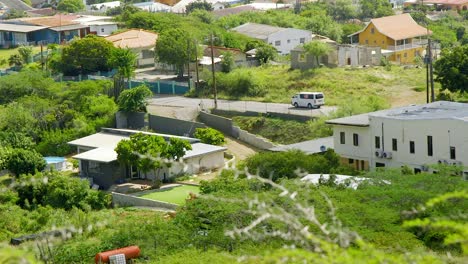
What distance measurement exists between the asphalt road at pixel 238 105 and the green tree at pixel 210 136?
2.40m

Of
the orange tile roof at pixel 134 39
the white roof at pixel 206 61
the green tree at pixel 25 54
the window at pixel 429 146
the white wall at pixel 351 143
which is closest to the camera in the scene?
the window at pixel 429 146

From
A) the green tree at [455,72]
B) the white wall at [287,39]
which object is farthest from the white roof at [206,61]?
the green tree at [455,72]

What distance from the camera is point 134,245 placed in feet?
54.9

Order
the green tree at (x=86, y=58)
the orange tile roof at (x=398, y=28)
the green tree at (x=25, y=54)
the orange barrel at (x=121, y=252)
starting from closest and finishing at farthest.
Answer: the orange barrel at (x=121, y=252)
the green tree at (x=86, y=58)
the green tree at (x=25, y=54)
the orange tile roof at (x=398, y=28)

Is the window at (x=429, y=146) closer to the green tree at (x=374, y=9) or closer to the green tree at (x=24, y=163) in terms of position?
the green tree at (x=24, y=163)

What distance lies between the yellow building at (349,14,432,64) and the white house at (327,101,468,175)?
16116 mm

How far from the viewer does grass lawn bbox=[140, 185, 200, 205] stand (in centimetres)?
2247

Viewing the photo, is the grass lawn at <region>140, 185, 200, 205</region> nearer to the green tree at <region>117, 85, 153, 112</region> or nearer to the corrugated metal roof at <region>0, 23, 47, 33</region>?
the green tree at <region>117, 85, 153, 112</region>

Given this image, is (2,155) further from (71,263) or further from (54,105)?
(71,263)

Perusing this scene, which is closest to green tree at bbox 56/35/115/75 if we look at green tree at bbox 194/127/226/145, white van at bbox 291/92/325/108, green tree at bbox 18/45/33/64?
green tree at bbox 18/45/33/64

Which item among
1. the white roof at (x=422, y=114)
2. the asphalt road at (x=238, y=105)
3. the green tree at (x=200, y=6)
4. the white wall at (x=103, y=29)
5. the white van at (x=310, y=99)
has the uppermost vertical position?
the green tree at (x=200, y=6)

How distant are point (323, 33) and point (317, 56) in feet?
39.1

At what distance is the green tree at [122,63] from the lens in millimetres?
34334

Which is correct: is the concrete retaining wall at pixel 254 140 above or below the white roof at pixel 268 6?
below
